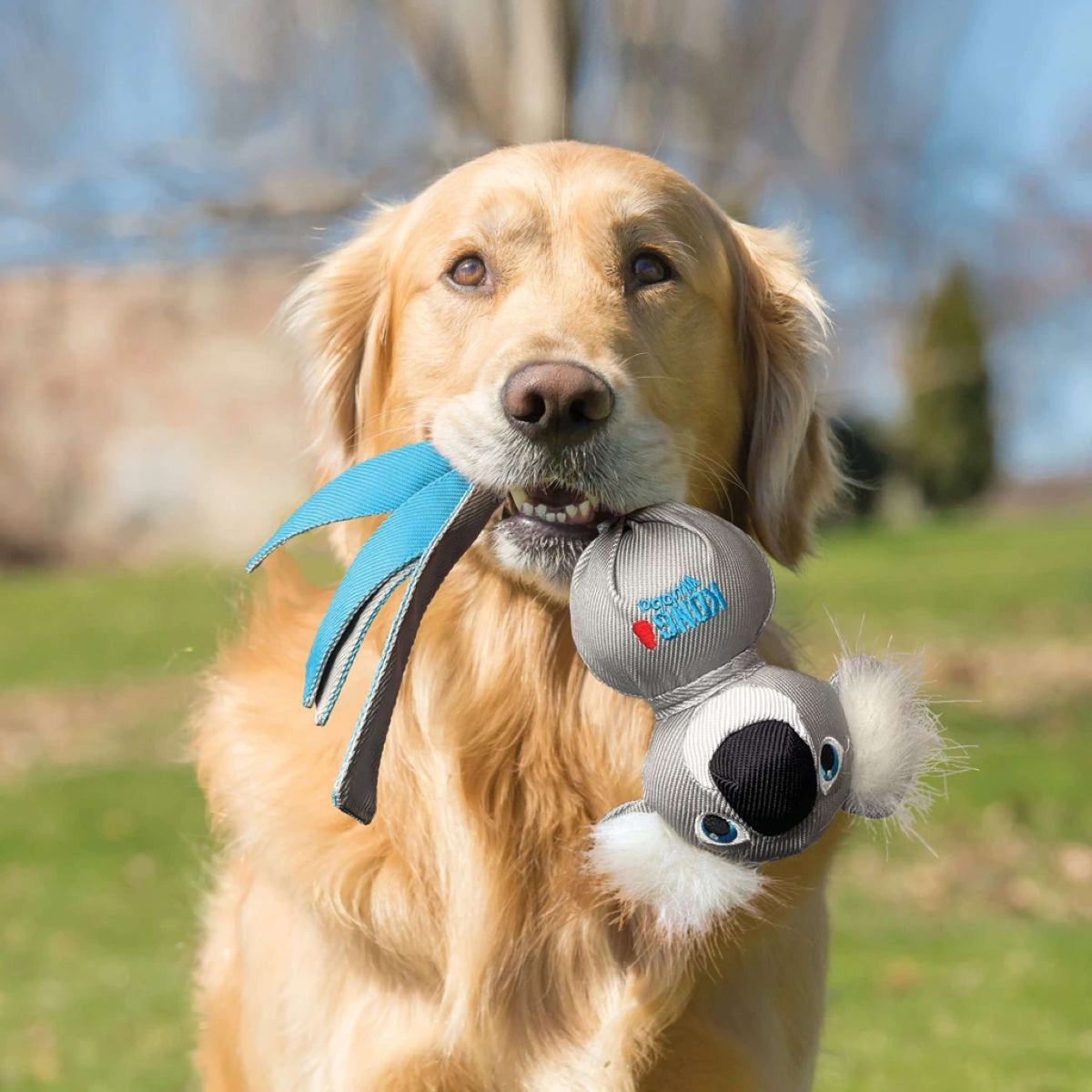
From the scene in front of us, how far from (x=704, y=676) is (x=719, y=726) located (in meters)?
0.11

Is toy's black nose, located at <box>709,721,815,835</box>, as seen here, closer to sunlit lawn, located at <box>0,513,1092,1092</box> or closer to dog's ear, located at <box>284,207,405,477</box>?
sunlit lawn, located at <box>0,513,1092,1092</box>

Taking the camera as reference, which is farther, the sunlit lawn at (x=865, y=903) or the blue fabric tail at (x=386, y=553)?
the sunlit lawn at (x=865, y=903)

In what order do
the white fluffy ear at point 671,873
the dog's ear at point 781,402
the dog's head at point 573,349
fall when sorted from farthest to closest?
the dog's ear at point 781,402 → the dog's head at point 573,349 → the white fluffy ear at point 671,873

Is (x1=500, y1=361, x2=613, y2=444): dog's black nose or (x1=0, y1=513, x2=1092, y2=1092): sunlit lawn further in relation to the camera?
(x1=0, y1=513, x2=1092, y2=1092): sunlit lawn

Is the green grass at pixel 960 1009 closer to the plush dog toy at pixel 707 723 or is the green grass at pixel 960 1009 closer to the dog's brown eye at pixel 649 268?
the plush dog toy at pixel 707 723

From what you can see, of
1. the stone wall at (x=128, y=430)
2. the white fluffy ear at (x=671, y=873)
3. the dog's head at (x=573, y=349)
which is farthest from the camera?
the stone wall at (x=128, y=430)

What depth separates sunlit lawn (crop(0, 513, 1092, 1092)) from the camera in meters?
5.62

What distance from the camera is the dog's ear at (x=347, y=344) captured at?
3.48 metres

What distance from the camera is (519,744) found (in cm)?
301

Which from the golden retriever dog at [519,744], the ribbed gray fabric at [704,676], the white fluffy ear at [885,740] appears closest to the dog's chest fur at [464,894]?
the golden retriever dog at [519,744]

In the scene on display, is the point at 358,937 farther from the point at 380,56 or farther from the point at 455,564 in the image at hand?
the point at 380,56

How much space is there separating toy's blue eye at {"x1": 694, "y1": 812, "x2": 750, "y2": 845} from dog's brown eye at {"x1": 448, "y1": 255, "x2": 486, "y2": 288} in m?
1.32

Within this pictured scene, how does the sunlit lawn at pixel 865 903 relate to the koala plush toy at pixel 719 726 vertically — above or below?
below

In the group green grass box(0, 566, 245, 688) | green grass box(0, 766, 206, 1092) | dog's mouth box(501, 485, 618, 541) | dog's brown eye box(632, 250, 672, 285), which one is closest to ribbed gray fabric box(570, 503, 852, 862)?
dog's mouth box(501, 485, 618, 541)
